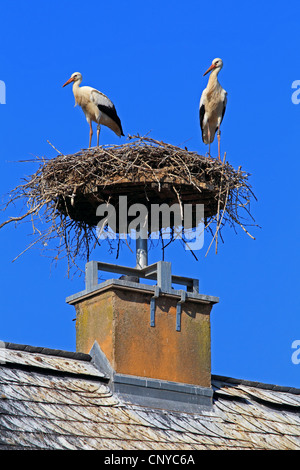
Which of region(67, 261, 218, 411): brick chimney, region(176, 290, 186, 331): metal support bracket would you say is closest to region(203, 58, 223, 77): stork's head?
region(67, 261, 218, 411): brick chimney

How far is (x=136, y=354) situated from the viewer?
11875 mm

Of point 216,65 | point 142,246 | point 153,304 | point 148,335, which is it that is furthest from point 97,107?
point 148,335

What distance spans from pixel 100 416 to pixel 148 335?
1.47 metres

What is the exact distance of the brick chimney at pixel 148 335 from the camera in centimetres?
1176

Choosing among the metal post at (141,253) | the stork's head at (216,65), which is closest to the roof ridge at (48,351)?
the metal post at (141,253)

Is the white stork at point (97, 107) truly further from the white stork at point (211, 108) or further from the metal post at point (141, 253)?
the metal post at point (141, 253)

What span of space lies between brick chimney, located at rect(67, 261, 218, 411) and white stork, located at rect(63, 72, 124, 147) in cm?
447

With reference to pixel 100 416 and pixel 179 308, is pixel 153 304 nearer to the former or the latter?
pixel 179 308

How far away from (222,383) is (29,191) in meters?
3.11

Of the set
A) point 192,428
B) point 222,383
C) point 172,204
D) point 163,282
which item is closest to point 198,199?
point 172,204

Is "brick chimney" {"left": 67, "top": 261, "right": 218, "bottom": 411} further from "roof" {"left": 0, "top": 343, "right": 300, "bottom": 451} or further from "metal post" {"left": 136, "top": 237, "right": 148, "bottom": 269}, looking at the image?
"metal post" {"left": 136, "top": 237, "right": 148, "bottom": 269}

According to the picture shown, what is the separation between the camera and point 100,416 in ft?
35.4
